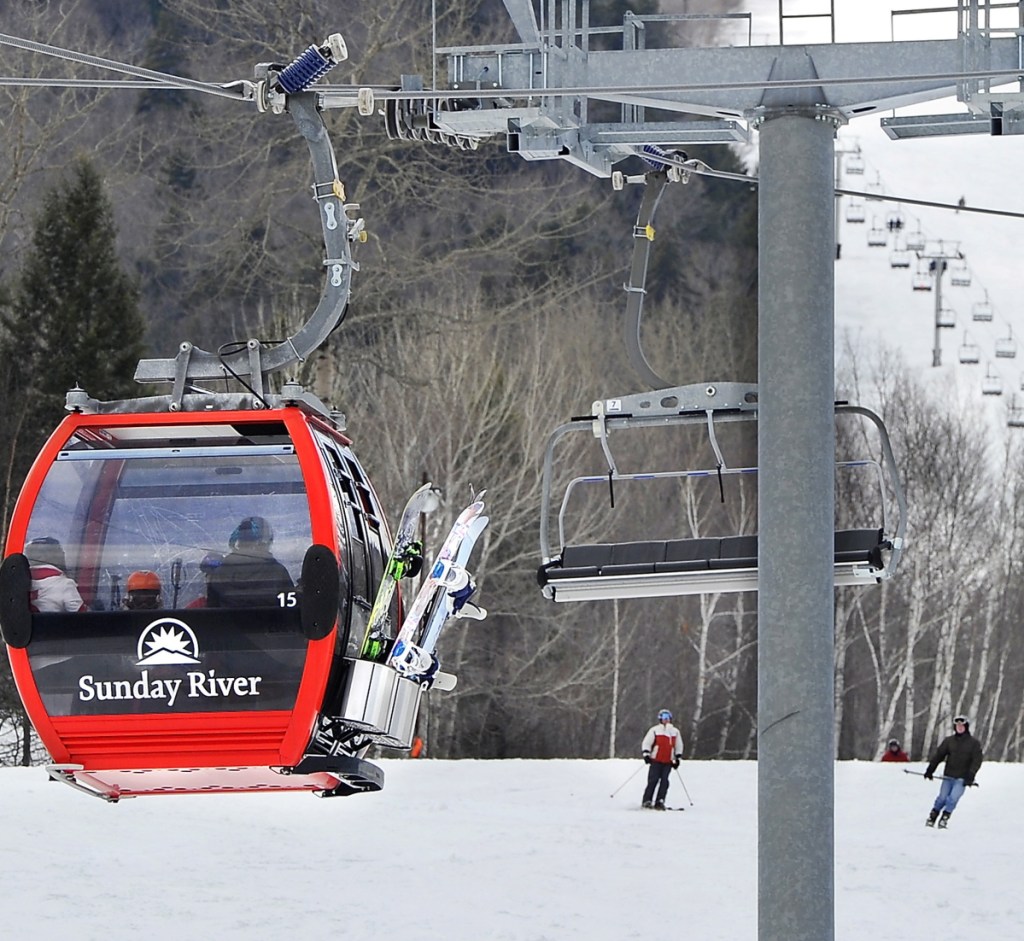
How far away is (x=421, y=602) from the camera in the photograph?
9398 millimetres

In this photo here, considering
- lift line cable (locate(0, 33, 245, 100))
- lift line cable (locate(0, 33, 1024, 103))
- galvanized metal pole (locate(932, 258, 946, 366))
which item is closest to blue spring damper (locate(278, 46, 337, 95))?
lift line cable (locate(0, 33, 245, 100))

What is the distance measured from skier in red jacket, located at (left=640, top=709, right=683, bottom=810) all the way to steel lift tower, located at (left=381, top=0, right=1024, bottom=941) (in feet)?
41.3

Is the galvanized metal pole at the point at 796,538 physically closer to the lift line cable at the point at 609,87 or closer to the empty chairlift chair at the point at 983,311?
the lift line cable at the point at 609,87

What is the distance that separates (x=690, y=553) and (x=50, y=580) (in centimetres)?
278

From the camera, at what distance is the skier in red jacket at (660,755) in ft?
70.5

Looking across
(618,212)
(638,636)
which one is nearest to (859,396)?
(618,212)

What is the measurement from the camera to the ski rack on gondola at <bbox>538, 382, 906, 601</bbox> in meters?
9.04

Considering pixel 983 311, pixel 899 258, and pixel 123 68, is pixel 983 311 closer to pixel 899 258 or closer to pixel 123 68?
pixel 899 258

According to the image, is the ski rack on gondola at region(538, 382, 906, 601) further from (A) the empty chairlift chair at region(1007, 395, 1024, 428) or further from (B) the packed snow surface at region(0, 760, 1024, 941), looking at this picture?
(A) the empty chairlift chair at region(1007, 395, 1024, 428)

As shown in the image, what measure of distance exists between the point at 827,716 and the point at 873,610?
38.7 meters

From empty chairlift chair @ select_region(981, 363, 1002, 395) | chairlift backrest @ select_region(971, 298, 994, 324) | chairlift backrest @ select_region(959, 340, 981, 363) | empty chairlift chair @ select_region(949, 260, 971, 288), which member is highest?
empty chairlift chair @ select_region(949, 260, 971, 288)

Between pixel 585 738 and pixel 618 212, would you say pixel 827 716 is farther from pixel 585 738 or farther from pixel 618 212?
pixel 618 212

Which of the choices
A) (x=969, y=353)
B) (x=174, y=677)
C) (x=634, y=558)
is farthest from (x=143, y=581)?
(x=969, y=353)

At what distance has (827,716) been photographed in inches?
346
